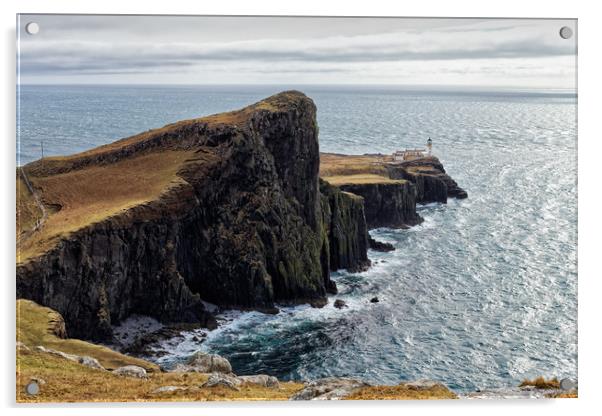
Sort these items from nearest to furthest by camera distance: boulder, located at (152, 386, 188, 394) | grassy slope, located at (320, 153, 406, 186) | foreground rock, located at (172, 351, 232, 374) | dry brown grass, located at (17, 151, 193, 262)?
boulder, located at (152, 386, 188, 394)
foreground rock, located at (172, 351, 232, 374)
dry brown grass, located at (17, 151, 193, 262)
grassy slope, located at (320, 153, 406, 186)

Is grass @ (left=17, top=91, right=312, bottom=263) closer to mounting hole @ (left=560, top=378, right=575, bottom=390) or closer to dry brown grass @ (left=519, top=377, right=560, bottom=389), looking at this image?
dry brown grass @ (left=519, top=377, right=560, bottom=389)

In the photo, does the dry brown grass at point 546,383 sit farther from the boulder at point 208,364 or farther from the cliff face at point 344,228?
the cliff face at point 344,228

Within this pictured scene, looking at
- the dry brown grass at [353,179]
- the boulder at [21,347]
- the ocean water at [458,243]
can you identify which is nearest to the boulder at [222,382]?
the ocean water at [458,243]

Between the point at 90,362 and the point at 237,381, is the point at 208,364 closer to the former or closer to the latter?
the point at 237,381

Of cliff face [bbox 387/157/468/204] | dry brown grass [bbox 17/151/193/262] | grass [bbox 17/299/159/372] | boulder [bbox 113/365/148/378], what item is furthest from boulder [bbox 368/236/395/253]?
boulder [bbox 113/365/148/378]

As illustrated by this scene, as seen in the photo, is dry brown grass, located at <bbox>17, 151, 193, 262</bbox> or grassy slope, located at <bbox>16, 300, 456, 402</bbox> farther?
dry brown grass, located at <bbox>17, 151, 193, 262</bbox>

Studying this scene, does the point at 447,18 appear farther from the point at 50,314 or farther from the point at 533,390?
the point at 50,314

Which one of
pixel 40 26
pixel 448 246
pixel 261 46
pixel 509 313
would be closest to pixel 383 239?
pixel 448 246
